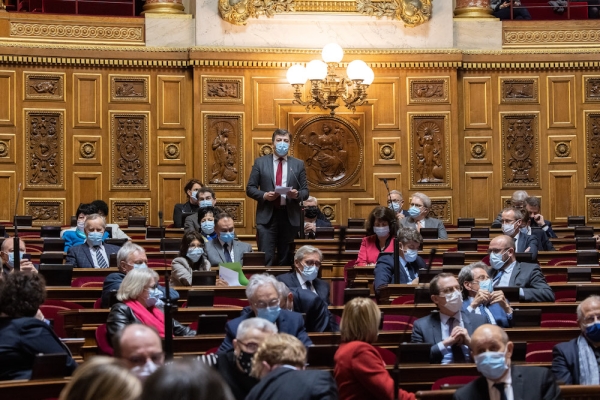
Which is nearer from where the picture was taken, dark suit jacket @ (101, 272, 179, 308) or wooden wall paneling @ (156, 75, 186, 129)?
dark suit jacket @ (101, 272, 179, 308)

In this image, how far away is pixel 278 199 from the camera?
10.5m

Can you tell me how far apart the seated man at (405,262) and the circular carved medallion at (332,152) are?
164 inches

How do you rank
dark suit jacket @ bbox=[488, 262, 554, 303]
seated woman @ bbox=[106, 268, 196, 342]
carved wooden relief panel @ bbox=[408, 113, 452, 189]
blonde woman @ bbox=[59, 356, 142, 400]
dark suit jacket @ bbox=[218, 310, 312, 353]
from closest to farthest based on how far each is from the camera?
1. blonde woman @ bbox=[59, 356, 142, 400]
2. dark suit jacket @ bbox=[218, 310, 312, 353]
3. seated woman @ bbox=[106, 268, 196, 342]
4. dark suit jacket @ bbox=[488, 262, 554, 303]
5. carved wooden relief panel @ bbox=[408, 113, 452, 189]

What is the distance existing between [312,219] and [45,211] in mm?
2986

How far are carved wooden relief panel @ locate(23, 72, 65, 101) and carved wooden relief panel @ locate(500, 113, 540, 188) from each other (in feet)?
16.0

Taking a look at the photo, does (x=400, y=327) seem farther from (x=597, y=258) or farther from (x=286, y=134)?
(x=286, y=134)

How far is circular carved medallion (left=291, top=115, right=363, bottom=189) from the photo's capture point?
13.0 meters

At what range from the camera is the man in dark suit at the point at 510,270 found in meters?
8.11

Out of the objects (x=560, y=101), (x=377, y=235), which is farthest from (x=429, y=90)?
(x=377, y=235)

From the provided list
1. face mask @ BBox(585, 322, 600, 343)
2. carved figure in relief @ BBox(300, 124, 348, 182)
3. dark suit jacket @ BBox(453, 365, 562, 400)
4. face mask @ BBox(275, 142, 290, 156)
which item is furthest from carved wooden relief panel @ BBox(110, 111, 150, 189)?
dark suit jacket @ BBox(453, 365, 562, 400)

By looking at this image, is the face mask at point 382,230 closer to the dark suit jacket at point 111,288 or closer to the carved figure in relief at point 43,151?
the dark suit jacket at point 111,288

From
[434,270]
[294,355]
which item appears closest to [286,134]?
[434,270]

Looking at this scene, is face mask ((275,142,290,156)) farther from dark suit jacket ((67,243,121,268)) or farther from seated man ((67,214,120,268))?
dark suit jacket ((67,243,121,268))

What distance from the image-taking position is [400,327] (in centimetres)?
712
